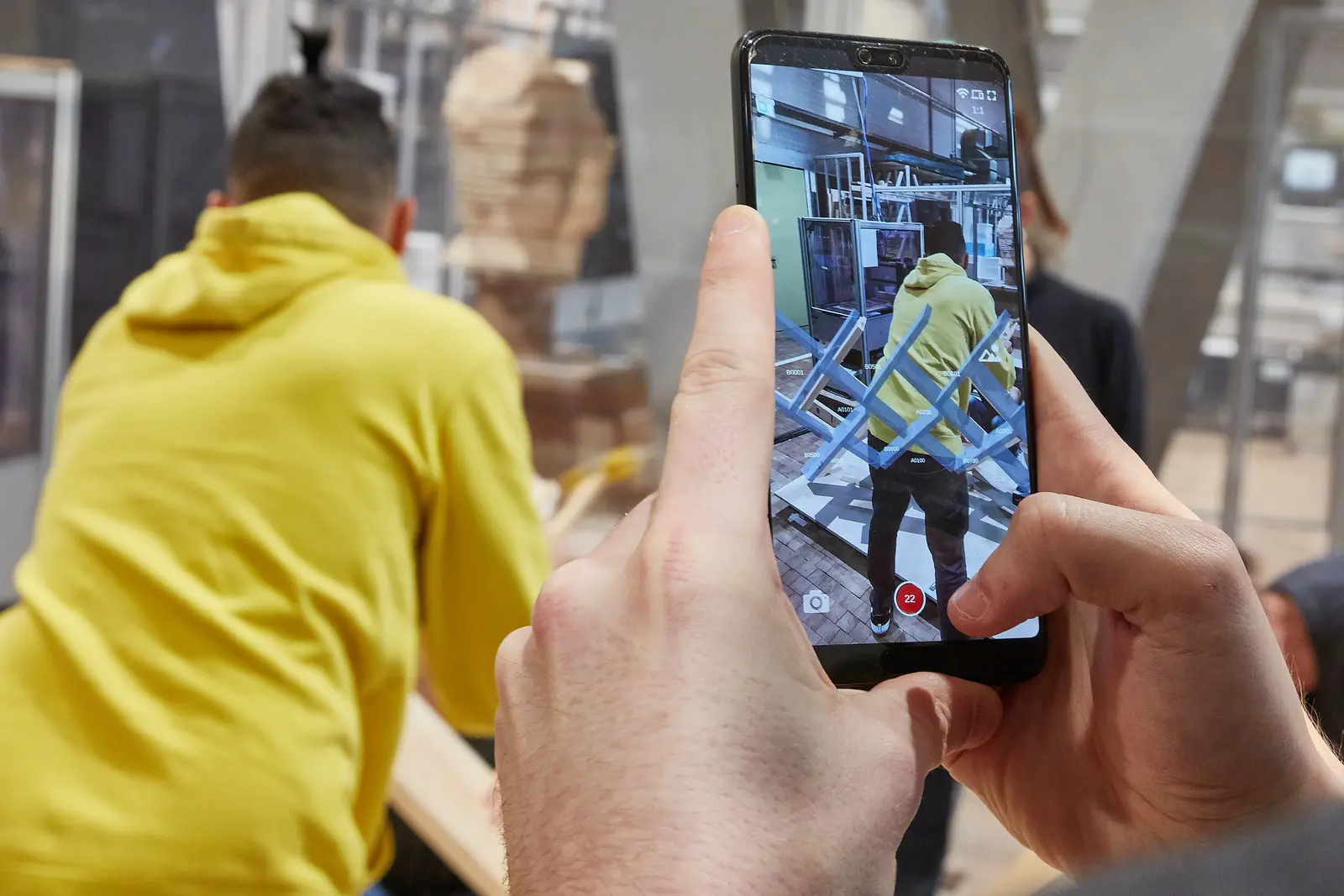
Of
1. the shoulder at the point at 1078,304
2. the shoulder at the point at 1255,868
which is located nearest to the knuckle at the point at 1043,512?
the shoulder at the point at 1255,868

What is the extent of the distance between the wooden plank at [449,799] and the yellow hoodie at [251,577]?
39cm

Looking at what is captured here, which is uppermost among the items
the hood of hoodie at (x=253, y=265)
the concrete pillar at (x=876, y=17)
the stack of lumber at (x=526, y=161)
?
the concrete pillar at (x=876, y=17)

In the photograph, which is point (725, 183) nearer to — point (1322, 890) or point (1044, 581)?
point (1044, 581)

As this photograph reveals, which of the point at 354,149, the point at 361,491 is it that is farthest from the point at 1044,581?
the point at 354,149

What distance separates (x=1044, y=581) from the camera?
49cm

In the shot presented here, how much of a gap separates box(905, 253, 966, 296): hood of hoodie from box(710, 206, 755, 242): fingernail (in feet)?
0.39

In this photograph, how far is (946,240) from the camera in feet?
1.86

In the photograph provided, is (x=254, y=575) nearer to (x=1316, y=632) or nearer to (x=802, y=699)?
(x=802, y=699)

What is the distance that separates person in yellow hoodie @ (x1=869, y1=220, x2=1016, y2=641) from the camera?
1.81 ft

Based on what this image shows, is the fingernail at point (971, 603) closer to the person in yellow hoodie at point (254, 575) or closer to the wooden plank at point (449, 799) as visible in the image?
the person in yellow hoodie at point (254, 575)

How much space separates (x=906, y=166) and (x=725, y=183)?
1.67m

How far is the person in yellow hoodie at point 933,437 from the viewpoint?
55 centimetres

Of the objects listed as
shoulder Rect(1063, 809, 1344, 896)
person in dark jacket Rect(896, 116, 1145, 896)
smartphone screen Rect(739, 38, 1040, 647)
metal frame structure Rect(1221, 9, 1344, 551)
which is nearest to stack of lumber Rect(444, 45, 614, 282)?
person in dark jacket Rect(896, 116, 1145, 896)

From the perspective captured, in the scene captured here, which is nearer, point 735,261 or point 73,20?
point 735,261
